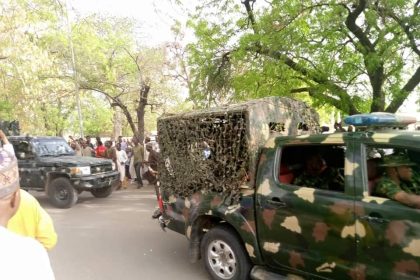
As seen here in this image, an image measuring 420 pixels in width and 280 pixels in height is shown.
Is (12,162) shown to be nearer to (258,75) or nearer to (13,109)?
(258,75)

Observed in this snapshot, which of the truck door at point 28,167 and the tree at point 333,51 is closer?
the tree at point 333,51

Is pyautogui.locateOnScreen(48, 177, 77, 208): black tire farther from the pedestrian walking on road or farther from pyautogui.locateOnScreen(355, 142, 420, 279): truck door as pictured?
pyautogui.locateOnScreen(355, 142, 420, 279): truck door

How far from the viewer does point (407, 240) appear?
2.97 meters

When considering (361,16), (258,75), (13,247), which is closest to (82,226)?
(258,75)

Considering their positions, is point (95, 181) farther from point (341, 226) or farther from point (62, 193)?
point (341, 226)

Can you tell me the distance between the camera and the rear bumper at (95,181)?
9656 mm

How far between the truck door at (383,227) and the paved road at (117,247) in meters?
2.20

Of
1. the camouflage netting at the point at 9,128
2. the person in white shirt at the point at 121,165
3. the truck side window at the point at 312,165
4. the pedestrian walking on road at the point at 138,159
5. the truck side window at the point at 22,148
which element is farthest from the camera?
the camouflage netting at the point at 9,128

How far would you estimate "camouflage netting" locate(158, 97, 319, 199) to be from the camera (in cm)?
445

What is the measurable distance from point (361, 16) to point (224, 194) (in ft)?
22.9

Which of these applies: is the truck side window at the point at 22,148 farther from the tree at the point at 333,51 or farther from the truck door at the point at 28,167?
the tree at the point at 333,51

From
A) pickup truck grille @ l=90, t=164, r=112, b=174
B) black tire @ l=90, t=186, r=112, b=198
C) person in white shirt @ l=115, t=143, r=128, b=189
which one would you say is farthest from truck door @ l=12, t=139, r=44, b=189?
person in white shirt @ l=115, t=143, r=128, b=189

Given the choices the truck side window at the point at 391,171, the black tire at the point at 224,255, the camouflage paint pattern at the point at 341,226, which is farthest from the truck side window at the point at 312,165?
the black tire at the point at 224,255

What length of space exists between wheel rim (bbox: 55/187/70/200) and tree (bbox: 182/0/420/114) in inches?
197
